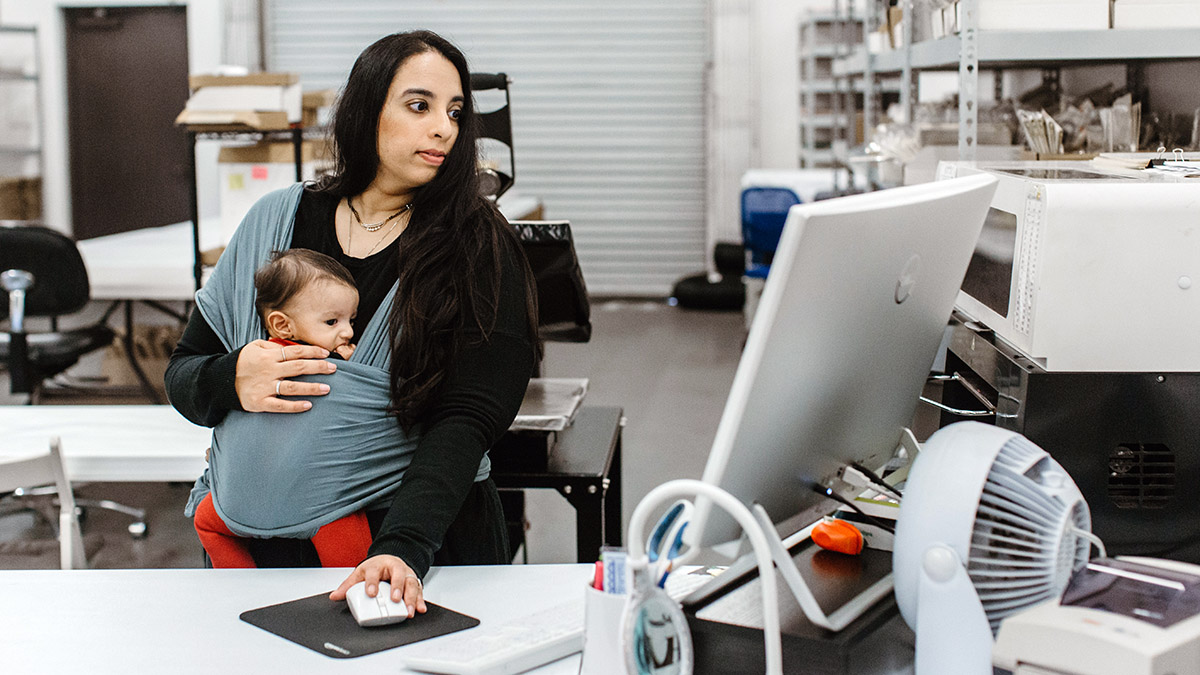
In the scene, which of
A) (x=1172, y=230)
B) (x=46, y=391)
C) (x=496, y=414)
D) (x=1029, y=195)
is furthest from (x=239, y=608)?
(x=46, y=391)

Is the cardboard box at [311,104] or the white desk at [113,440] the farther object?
the cardboard box at [311,104]

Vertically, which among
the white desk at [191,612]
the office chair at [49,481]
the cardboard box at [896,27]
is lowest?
the office chair at [49,481]

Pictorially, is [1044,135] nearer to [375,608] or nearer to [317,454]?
[317,454]

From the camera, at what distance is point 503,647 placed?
1224 millimetres

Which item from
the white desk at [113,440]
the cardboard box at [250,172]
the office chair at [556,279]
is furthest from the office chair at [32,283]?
the office chair at [556,279]

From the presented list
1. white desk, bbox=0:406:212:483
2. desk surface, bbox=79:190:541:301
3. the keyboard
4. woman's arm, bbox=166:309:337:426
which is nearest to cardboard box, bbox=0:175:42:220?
desk surface, bbox=79:190:541:301

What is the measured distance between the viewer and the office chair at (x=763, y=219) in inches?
241

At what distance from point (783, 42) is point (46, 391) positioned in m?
5.74

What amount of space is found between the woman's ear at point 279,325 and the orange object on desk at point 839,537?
0.85 m

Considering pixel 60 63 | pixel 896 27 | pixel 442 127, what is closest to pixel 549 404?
pixel 442 127

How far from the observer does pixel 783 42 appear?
8.55 meters

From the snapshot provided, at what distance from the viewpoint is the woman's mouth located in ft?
5.65

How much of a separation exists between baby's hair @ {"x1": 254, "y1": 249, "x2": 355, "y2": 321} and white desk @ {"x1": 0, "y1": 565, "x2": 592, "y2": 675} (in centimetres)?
40

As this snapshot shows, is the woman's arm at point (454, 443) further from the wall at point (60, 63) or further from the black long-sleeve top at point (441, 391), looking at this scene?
the wall at point (60, 63)
